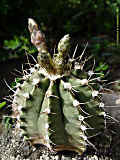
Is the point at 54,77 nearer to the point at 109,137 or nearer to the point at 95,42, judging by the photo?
the point at 109,137

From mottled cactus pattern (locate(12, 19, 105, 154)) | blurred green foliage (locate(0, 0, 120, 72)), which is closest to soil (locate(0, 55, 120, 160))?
mottled cactus pattern (locate(12, 19, 105, 154))

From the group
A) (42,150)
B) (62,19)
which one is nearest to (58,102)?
(42,150)

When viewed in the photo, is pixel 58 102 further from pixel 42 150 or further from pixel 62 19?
pixel 62 19

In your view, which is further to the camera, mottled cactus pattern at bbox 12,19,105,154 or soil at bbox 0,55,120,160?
soil at bbox 0,55,120,160

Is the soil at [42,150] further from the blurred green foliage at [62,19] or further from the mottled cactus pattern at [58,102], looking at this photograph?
the blurred green foliage at [62,19]

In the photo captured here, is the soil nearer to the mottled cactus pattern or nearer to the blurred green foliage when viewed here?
the mottled cactus pattern

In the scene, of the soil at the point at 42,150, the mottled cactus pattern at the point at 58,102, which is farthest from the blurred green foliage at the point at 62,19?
the mottled cactus pattern at the point at 58,102

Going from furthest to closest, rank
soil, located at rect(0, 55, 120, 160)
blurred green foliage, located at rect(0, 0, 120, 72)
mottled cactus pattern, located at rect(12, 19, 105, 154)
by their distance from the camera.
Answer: blurred green foliage, located at rect(0, 0, 120, 72) → soil, located at rect(0, 55, 120, 160) → mottled cactus pattern, located at rect(12, 19, 105, 154)

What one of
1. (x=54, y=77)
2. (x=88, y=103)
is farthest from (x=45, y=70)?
(x=88, y=103)

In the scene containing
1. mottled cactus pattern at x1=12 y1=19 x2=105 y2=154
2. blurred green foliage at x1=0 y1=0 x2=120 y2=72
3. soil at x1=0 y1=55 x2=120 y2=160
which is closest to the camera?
mottled cactus pattern at x1=12 y1=19 x2=105 y2=154
